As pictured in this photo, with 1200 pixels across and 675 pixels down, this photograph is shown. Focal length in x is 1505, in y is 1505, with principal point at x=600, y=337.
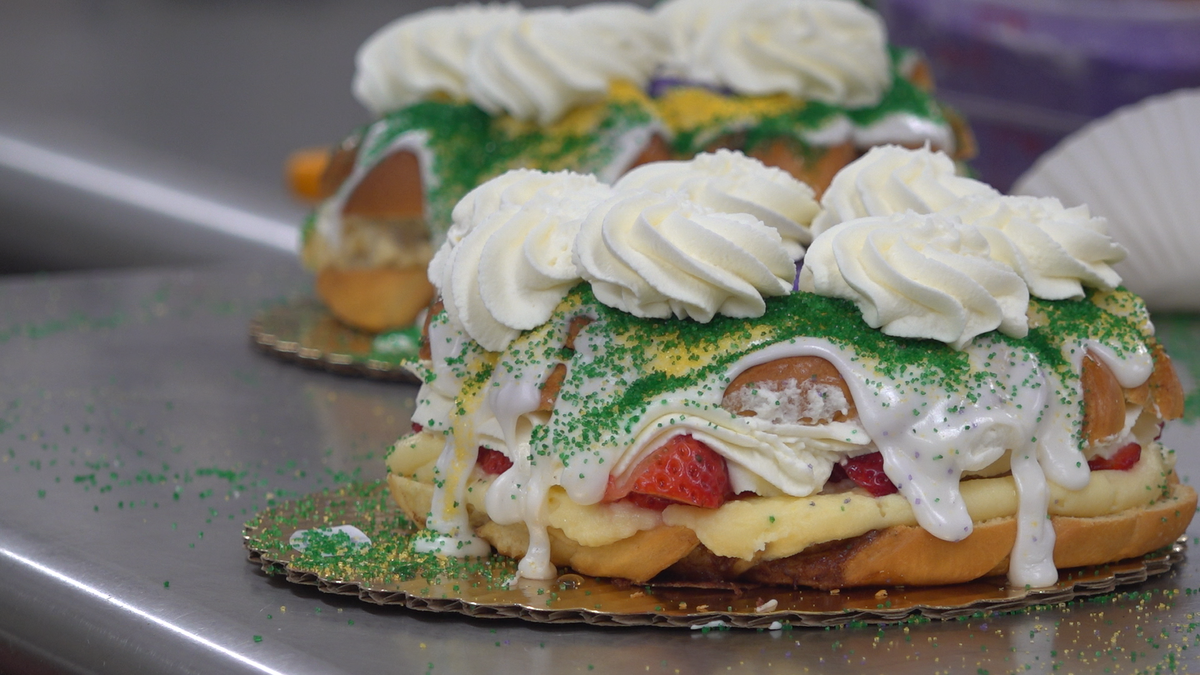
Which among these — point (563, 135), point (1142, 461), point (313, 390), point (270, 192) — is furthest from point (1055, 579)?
point (270, 192)

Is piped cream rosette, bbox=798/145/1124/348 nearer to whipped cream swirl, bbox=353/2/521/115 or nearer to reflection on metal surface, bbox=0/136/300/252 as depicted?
whipped cream swirl, bbox=353/2/521/115

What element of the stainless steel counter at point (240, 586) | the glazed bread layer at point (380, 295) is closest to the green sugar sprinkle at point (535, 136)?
the glazed bread layer at point (380, 295)

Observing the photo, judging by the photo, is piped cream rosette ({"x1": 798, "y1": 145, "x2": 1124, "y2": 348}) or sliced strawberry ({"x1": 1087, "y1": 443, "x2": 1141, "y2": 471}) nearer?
piped cream rosette ({"x1": 798, "y1": 145, "x2": 1124, "y2": 348})

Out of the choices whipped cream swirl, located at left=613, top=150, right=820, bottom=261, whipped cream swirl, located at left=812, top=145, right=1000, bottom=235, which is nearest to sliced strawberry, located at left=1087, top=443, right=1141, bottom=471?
whipped cream swirl, located at left=812, top=145, right=1000, bottom=235

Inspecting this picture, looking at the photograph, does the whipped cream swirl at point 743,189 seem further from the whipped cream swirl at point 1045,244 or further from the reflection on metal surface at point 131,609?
the reflection on metal surface at point 131,609

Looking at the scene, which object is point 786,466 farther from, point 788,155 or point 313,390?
point 788,155

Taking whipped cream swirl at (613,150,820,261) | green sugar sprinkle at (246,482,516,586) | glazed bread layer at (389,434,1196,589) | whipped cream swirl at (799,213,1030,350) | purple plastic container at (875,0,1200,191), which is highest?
purple plastic container at (875,0,1200,191)

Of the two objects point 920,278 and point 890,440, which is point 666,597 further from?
point 920,278

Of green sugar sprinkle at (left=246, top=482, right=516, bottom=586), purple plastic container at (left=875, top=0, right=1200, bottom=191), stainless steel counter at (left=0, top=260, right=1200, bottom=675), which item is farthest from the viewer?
purple plastic container at (left=875, top=0, right=1200, bottom=191)
